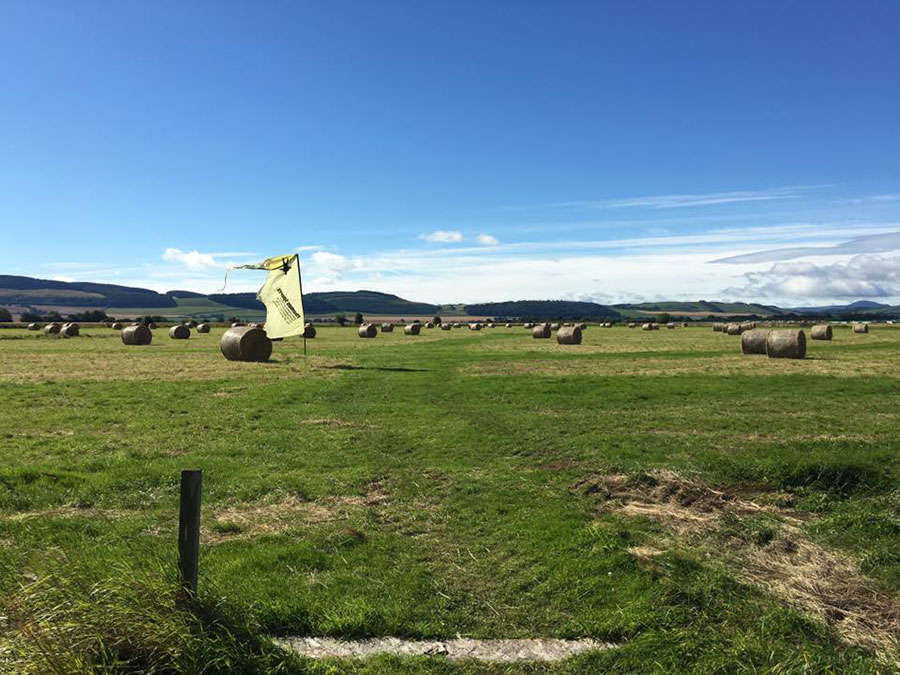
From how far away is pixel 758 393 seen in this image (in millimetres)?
22422

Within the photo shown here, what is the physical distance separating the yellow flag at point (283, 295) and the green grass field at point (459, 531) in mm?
17295

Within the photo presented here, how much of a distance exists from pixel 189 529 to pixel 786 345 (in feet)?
134

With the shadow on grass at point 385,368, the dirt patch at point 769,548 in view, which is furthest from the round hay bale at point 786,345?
the dirt patch at point 769,548

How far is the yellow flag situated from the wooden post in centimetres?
3284

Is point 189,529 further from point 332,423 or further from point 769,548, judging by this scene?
point 332,423

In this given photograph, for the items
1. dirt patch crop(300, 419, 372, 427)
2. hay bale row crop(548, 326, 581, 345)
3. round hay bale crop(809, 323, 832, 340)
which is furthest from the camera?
round hay bale crop(809, 323, 832, 340)

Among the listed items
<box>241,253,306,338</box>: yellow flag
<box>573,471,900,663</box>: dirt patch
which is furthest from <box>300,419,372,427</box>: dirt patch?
<box>241,253,306,338</box>: yellow flag

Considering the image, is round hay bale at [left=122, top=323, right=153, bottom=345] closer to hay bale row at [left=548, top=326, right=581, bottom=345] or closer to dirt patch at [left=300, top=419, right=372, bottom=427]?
hay bale row at [left=548, top=326, right=581, bottom=345]

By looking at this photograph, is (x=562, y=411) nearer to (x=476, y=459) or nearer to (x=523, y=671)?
(x=476, y=459)

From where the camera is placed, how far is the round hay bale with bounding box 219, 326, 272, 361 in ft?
122

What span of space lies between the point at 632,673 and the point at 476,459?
7.94 metres

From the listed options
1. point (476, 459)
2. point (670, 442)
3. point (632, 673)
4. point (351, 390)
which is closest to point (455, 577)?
point (632, 673)

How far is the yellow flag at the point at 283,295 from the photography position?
3762 centimetres

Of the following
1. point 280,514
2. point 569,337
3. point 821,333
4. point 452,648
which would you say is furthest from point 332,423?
point 821,333
